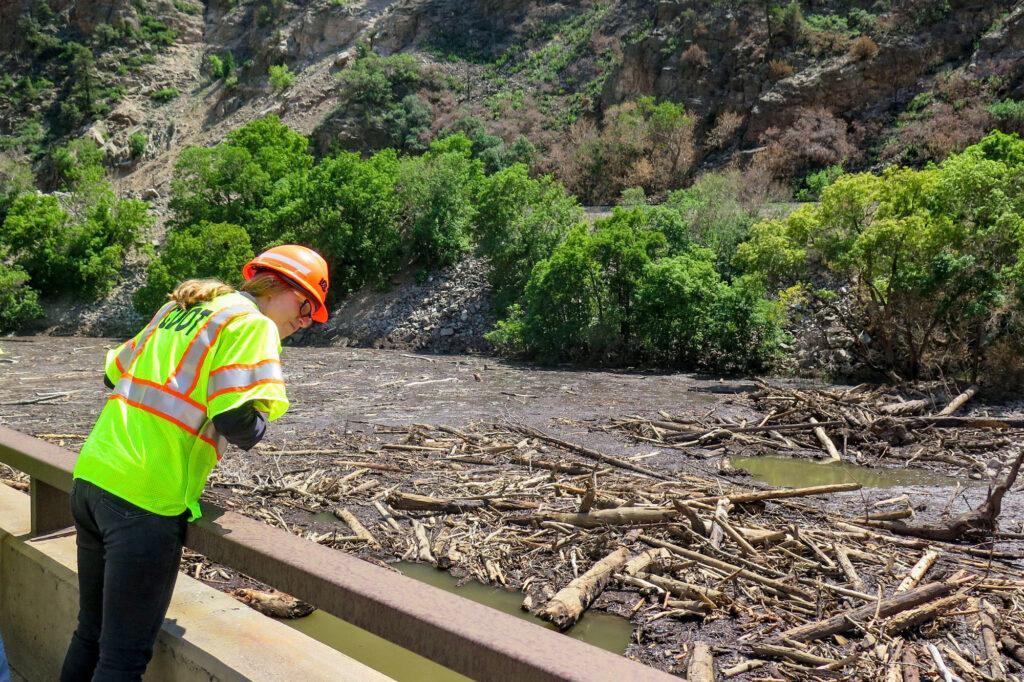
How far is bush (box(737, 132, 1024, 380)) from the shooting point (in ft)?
67.6

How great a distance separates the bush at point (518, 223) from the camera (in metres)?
36.6

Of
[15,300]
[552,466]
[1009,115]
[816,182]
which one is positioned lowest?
[15,300]

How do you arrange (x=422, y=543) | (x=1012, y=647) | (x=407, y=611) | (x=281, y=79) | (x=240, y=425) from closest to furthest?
(x=407, y=611) < (x=240, y=425) < (x=1012, y=647) < (x=422, y=543) < (x=281, y=79)

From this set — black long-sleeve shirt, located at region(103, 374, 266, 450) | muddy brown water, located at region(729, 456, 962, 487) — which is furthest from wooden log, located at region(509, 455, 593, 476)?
black long-sleeve shirt, located at region(103, 374, 266, 450)

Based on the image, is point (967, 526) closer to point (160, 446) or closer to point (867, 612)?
point (867, 612)

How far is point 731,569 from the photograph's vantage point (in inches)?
288

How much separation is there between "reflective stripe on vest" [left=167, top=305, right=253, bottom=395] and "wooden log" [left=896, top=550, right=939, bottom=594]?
6.22 metres

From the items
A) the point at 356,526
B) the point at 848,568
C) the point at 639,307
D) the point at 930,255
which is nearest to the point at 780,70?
the point at 639,307

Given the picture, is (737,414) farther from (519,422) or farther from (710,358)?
(710,358)

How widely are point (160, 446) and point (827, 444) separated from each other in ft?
45.0

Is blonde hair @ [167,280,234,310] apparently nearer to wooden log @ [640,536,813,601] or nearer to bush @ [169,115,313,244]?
wooden log @ [640,536,813,601]

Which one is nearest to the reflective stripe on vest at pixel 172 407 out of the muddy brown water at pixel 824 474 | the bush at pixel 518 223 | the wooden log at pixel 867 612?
the wooden log at pixel 867 612

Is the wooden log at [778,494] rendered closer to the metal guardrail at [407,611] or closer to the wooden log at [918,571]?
the wooden log at [918,571]

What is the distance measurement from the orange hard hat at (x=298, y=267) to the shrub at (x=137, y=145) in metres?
82.3
